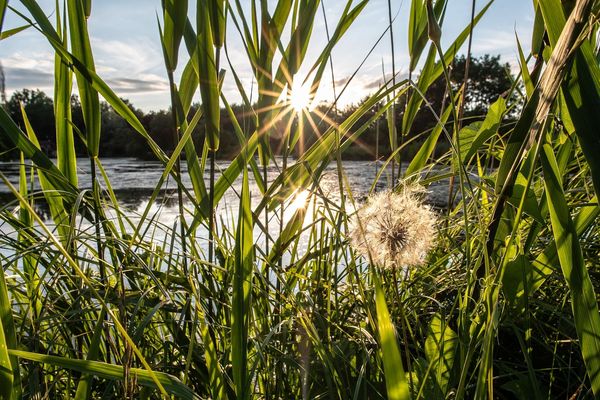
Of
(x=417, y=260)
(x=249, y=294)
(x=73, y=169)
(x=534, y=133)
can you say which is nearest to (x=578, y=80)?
(x=534, y=133)

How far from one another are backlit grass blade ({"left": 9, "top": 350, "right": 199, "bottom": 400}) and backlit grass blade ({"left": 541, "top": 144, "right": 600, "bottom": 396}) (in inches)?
13.8

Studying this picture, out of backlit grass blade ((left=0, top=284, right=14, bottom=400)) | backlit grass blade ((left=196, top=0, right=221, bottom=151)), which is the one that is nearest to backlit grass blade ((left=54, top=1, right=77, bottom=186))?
backlit grass blade ((left=196, top=0, right=221, bottom=151))

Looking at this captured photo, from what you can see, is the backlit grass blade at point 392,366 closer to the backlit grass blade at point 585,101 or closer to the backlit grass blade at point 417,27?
the backlit grass blade at point 585,101

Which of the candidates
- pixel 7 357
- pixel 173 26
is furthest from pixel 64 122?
pixel 7 357

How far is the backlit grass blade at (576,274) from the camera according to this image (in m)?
0.40

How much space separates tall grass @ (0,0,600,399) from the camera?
0.41 metres

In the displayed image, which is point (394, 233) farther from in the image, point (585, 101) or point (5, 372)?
point (5, 372)

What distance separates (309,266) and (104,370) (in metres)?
0.49

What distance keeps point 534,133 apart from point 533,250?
0.40 m

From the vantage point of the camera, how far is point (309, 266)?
0.88m

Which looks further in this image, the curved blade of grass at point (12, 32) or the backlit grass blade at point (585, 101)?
the curved blade of grass at point (12, 32)

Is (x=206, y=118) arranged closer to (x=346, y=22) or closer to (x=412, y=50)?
(x=346, y=22)

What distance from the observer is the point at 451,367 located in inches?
21.2

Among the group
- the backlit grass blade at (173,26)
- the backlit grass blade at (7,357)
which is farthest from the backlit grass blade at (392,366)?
the backlit grass blade at (173,26)
